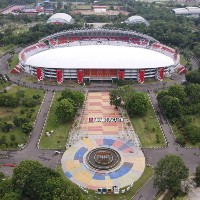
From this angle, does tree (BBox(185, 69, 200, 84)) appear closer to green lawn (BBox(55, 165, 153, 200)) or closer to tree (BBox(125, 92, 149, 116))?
tree (BBox(125, 92, 149, 116))

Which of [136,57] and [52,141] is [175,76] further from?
[52,141]

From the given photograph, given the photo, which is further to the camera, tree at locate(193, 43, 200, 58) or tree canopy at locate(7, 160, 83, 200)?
tree at locate(193, 43, 200, 58)

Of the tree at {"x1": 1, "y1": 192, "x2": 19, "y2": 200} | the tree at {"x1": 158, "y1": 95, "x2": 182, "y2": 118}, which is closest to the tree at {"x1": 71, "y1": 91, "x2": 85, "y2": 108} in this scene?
the tree at {"x1": 158, "y1": 95, "x2": 182, "y2": 118}

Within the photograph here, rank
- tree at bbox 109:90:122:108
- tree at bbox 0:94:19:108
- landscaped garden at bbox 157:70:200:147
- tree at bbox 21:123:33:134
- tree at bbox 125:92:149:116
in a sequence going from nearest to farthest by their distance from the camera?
landscaped garden at bbox 157:70:200:147 < tree at bbox 21:123:33:134 < tree at bbox 125:92:149:116 < tree at bbox 109:90:122:108 < tree at bbox 0:94:19:108

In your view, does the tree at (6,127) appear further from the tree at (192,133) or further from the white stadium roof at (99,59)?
Answer: the tree at (192,133)

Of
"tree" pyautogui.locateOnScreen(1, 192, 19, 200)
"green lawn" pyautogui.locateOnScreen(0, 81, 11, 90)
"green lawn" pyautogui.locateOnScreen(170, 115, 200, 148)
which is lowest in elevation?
"green lawn" pyautogui.locateOnScreen(0, 81, 11, 90)

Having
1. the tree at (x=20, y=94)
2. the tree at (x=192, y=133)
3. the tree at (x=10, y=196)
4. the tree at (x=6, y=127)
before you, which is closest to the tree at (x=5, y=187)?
the tree at (x=10, y=196)

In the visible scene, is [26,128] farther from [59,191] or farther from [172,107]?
[172,107]

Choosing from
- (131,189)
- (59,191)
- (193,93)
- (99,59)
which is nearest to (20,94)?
(99,59)
